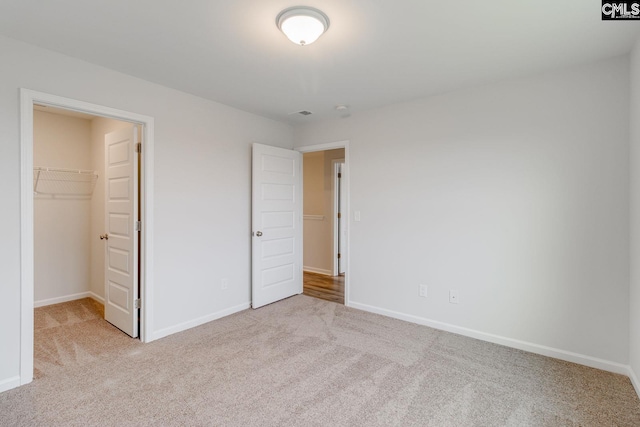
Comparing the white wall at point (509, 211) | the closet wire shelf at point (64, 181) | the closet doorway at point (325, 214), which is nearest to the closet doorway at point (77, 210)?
the closet wire shelf at point (64, 181)

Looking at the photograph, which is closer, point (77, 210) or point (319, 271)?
point (77, 210)

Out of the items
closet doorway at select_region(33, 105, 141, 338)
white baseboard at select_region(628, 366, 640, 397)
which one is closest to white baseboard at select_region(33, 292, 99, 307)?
closet doorway at select_region(33, 105, 141, 338)

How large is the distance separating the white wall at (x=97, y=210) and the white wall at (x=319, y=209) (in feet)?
10.4

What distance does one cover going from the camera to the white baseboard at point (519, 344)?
2.43 meters

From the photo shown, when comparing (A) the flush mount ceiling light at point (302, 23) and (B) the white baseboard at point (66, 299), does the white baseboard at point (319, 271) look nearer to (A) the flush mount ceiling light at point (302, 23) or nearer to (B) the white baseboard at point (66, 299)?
(B) the white baseboard at point (66, 299)

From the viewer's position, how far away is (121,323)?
3.19 metres

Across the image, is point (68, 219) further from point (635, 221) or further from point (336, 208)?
point (635, 221)

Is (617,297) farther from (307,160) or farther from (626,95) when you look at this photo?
(307,160)

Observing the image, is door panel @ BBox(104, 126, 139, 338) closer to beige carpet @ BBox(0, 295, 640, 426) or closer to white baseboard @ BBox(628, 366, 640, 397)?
beige carpet @ BBox(0, 295, 640, 426)

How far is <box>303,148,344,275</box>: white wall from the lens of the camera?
5.75 meters

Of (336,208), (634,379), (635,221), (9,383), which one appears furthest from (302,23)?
(336,208)

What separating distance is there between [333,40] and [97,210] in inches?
155

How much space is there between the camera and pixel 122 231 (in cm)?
316

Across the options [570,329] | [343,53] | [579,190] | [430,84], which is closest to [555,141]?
[579,190]
